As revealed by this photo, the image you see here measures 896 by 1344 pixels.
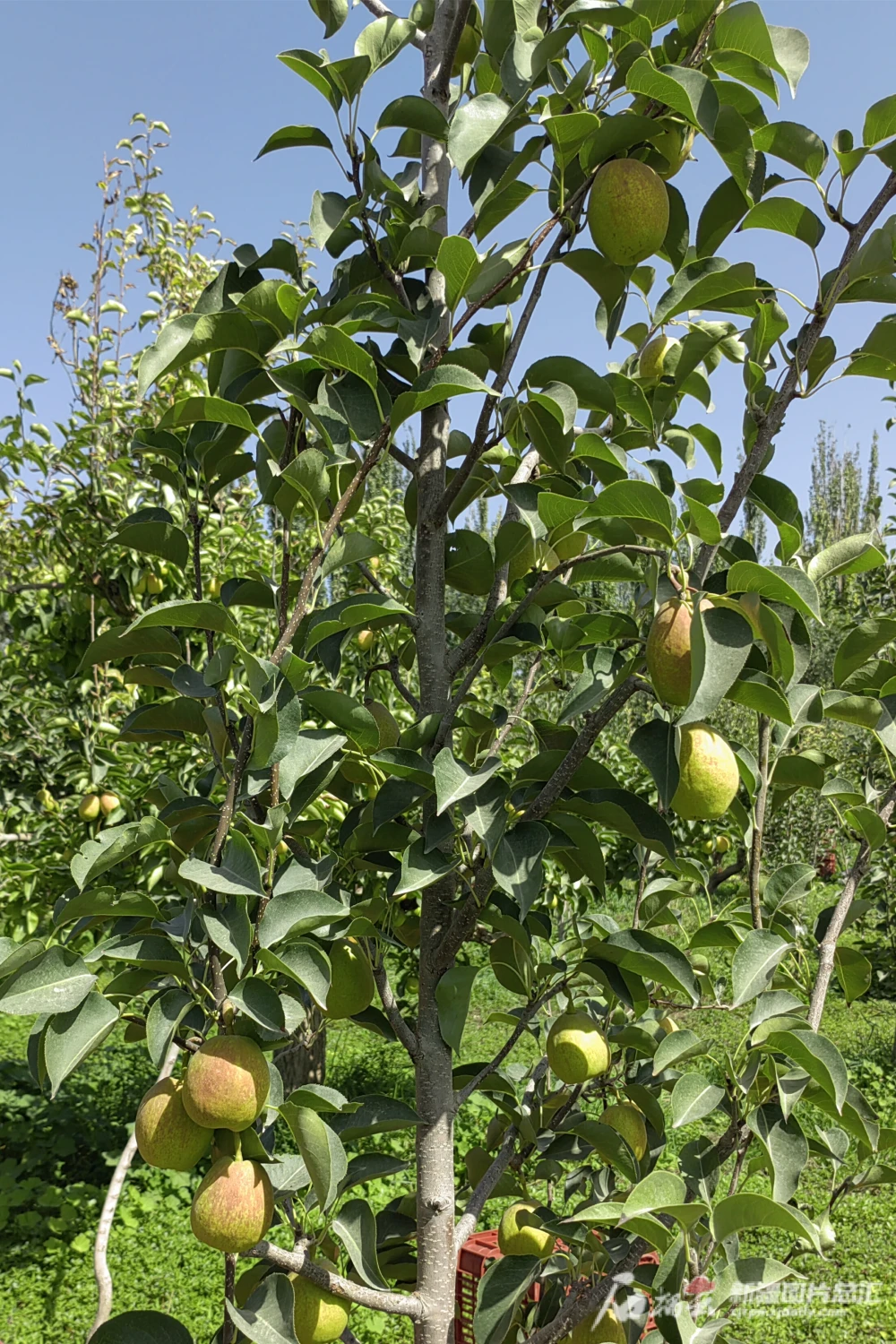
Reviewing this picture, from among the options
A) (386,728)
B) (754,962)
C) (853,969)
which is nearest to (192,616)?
(386,728)

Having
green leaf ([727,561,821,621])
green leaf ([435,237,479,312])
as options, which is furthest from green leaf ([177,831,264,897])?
green leaf ([435,237,479,312])

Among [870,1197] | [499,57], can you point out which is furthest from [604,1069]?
[870,1197]

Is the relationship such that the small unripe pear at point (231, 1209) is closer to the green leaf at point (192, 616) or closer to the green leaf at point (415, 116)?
the green leaf at point (192, 616)

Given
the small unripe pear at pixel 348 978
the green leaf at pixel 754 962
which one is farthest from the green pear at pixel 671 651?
the small unripe pear at pixel 348 978

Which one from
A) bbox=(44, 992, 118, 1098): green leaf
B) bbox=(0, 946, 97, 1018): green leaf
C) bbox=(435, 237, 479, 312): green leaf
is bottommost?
bbox=(44, 992, 118, 1098): green leaf

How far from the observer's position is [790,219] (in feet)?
3.13

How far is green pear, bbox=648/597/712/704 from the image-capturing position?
868mm

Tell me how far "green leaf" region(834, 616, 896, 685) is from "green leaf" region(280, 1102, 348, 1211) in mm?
700

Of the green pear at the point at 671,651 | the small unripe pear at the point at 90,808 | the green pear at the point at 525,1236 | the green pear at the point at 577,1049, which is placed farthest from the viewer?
the small unripe pear at the point at 90,808

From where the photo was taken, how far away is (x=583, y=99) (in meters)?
1.05

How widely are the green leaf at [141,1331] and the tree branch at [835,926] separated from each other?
769 millimetres

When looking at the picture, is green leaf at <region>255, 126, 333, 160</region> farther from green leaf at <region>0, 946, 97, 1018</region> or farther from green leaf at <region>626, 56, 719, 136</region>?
green leaf at <region>0, 946, 97, 1018</region>

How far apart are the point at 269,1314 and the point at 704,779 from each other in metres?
0.69

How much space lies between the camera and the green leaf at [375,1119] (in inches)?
44.8
